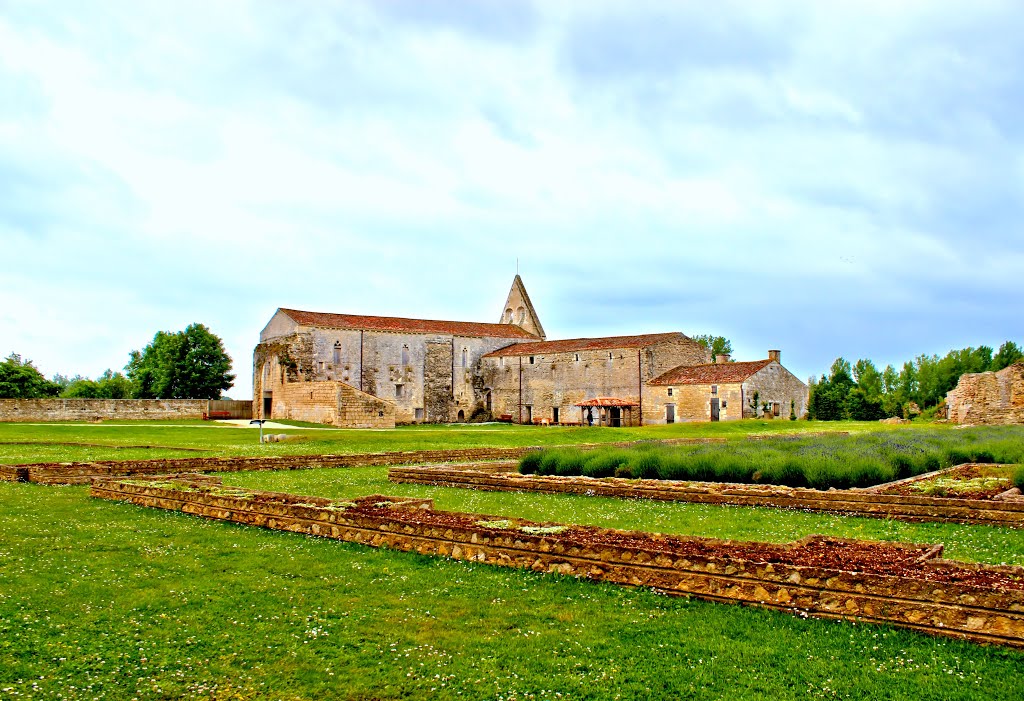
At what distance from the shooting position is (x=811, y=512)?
40.2 ft

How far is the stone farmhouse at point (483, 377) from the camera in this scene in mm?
48156

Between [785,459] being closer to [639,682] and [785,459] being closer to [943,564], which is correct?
[943,564]

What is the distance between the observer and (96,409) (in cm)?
4728

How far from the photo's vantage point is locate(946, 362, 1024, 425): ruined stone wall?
108 feet

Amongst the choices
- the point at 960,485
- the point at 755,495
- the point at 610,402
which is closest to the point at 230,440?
the point at 755,495

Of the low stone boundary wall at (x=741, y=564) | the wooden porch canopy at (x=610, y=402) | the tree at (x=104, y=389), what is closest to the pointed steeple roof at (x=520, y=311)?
the wooden porch canopy at (x=610, y=402)

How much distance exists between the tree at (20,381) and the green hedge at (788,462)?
44629 mm

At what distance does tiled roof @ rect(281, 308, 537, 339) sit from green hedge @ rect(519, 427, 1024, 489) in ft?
122

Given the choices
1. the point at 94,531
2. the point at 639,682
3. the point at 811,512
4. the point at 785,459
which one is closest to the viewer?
the point at 639,682

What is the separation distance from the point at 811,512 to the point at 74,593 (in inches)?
385

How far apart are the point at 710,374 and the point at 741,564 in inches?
1745

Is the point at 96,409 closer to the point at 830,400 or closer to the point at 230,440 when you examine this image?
the point at 230,440

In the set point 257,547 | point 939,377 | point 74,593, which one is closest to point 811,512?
point 257,547

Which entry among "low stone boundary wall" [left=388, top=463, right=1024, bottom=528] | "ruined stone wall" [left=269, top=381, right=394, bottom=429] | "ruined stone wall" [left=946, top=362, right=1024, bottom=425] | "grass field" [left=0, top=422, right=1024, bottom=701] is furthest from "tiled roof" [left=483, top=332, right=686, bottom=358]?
"grass field" [left=0, top=422, right=1024, bottom=701]
